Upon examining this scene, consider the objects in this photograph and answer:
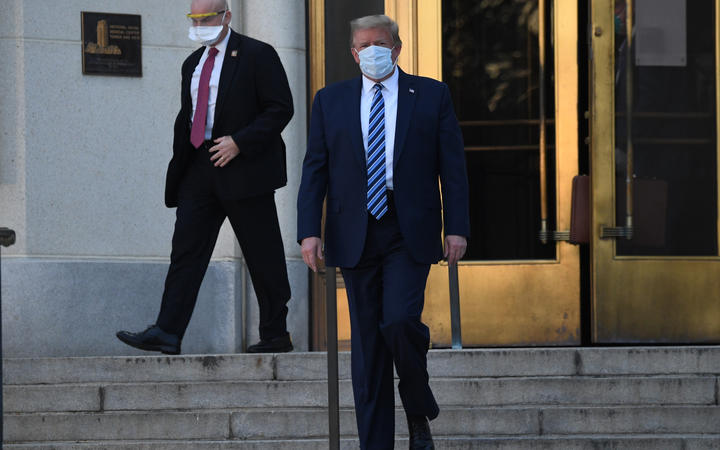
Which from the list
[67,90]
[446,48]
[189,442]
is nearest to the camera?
[189,442]

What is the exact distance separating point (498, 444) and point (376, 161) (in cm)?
148

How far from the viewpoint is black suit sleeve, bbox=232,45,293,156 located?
246 inches

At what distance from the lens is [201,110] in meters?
6.29

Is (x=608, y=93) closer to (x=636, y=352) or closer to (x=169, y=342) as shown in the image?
(x=636, y=352)

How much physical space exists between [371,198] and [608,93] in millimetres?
3426

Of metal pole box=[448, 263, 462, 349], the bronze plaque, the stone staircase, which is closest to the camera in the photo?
the stone staircase

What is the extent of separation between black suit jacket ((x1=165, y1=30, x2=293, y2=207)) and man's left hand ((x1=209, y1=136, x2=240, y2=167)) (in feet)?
0.10

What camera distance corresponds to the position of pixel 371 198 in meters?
4.93

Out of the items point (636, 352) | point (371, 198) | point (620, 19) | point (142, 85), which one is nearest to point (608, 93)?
point (620, 19)

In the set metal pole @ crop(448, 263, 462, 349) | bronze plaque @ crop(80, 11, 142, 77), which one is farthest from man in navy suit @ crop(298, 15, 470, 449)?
bronze plaque @ crop(80, 11, 142, 77)

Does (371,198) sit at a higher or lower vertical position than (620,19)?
lower

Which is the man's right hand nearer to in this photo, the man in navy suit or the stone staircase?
the man in navy suit

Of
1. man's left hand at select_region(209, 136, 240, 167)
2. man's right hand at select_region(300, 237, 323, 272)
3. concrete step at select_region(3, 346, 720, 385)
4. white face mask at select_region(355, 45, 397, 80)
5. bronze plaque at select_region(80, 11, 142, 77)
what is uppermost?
bronze plaque at select_region(80, 11, 142, 77)

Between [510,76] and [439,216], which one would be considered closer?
[439,216]
